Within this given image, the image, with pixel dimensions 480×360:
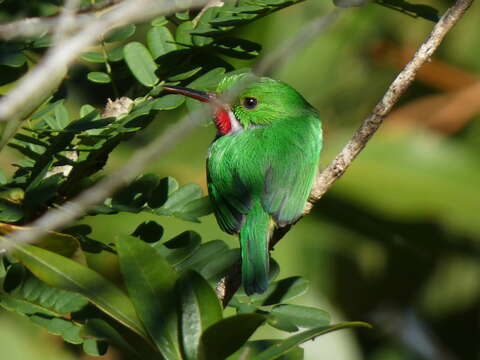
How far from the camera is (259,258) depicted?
94.1 inches

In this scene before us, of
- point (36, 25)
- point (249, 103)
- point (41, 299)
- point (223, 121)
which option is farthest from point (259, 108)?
point (36, 25)

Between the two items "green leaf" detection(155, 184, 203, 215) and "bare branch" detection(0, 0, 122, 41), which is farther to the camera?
"green leaf" detection(155, 184, 203, 215)

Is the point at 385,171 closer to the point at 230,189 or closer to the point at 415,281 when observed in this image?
the point at 415,281

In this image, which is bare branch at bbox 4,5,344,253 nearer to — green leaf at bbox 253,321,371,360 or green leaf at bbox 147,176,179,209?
green leaf at bbox 147,176,179,209

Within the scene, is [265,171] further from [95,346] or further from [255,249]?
[95,346]

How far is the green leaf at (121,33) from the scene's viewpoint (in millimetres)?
2094

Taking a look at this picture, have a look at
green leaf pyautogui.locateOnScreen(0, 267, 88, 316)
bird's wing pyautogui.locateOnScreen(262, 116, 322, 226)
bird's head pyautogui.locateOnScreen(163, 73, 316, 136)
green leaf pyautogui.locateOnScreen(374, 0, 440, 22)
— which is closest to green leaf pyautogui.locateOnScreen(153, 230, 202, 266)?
green leaf pyautogui.locateOnScreen(0, 267, 88, 316)

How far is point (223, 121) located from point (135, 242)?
176cm

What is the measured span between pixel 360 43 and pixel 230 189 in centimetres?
211

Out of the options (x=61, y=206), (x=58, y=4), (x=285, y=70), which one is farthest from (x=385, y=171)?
(x=61, y=206)

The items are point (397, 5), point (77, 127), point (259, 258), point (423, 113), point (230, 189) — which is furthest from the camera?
point (423, 113)

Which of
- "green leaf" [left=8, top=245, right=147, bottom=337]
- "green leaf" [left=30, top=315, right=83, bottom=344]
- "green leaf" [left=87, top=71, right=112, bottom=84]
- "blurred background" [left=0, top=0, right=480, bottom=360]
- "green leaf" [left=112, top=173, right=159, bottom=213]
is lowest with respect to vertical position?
"blurred background" [left=0, top=0, right=480, bottom=360]

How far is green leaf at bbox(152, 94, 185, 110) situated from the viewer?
6.03 ft

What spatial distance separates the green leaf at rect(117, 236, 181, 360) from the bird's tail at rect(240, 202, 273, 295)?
378 mm
